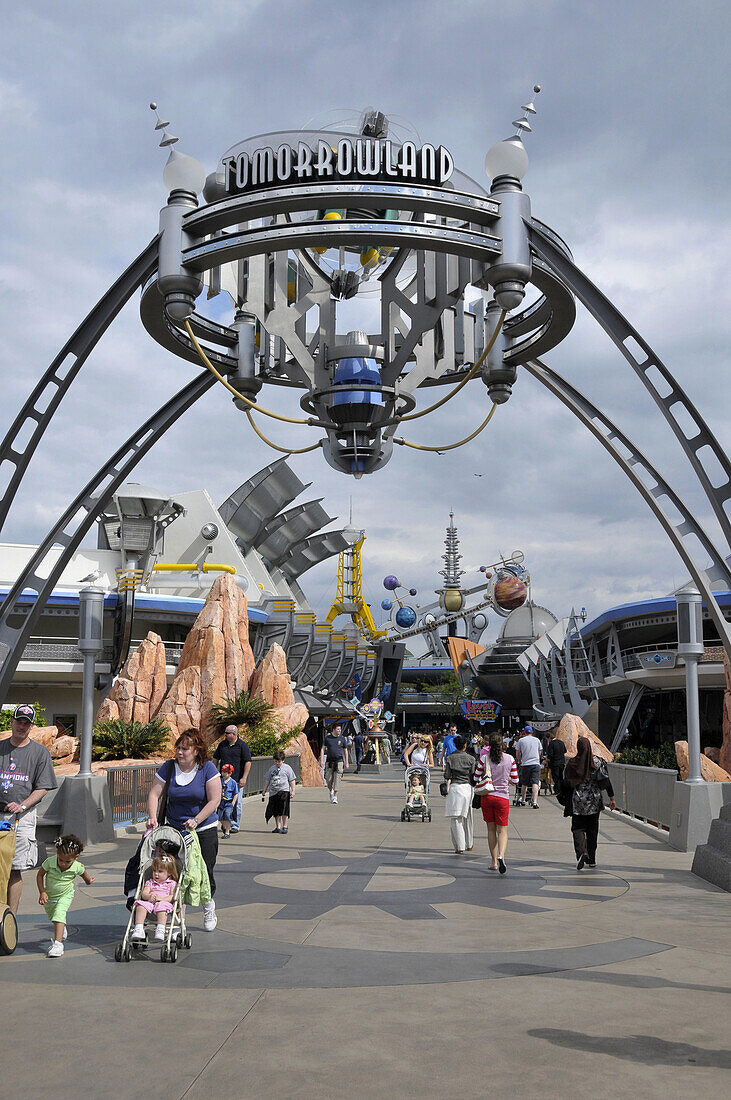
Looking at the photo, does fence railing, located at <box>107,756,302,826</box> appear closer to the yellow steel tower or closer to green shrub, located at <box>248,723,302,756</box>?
green shrub, located at <box>248,723,302,756</box>

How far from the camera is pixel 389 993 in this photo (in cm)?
616

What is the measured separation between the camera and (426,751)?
19.2 metres

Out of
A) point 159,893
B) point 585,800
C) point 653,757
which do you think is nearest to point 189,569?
point 653,757

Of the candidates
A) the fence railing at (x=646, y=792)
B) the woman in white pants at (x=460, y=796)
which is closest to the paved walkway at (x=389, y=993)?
the woman in white pants at (x=460, y=796)

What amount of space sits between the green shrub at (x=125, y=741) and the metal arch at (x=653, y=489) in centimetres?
1602

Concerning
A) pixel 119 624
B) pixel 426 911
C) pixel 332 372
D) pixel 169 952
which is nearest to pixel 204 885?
pixel 169 952

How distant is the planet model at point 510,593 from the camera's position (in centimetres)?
11312

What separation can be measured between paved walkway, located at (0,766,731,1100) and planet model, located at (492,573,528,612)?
102 meters

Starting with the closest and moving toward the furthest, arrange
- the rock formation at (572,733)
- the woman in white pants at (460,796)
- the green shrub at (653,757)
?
the woman in white pants at (460,796)
the green shrub at (653,757)
the rock formation at (572,733)

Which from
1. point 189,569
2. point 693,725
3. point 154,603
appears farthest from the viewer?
point 189,569

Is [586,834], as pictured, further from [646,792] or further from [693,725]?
[646,792]

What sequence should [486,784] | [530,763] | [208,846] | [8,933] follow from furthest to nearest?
[530,763] → [486,784] → [208,846] → [8,933]

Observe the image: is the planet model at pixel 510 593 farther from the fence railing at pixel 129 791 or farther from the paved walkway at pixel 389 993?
the paved walkway at pixel 389 993

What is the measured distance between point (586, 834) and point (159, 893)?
21.8 ft
